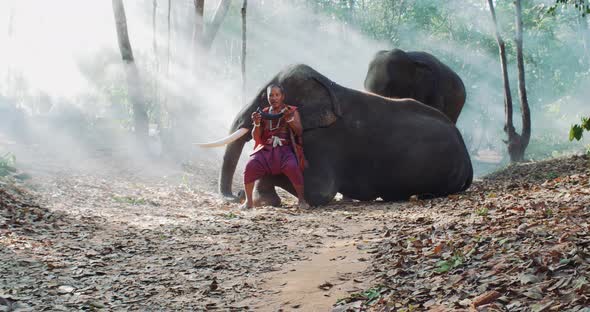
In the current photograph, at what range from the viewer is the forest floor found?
12.8ft

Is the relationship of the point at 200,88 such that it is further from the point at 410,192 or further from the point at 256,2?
the point at 256,2

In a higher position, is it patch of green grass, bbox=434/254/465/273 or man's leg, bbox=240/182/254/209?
patch of green grass, bbox=434/254/465/273

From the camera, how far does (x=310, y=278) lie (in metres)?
4.86

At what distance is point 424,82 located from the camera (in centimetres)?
1434

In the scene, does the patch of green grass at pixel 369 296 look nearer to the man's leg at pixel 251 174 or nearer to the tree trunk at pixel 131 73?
the man's leg at pixel 251 174

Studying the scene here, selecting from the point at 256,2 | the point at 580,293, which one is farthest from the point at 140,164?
the point at 256,2

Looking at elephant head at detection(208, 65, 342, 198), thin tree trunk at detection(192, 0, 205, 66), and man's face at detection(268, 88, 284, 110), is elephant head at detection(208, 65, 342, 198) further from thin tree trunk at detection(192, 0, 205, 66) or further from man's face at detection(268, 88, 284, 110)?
thin tree trunk at detection(192, 0, 205, 66)

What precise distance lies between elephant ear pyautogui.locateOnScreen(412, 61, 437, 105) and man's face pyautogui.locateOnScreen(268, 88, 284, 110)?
18.4ft

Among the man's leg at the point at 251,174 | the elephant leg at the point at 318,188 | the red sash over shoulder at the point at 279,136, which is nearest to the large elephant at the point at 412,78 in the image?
the elephant leg at the point at 318,188

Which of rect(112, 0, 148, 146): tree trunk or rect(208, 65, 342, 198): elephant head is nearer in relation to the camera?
rect(208, 65, 342, 198): elephant head

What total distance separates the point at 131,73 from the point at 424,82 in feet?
23.2

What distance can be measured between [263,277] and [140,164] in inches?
506

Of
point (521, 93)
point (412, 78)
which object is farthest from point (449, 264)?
point (521, 93)

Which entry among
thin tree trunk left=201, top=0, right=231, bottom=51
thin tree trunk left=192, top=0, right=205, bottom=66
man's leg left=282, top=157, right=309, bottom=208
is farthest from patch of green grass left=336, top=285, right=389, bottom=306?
thin tree trunk left=201, top=0, right=231, bottom=51
